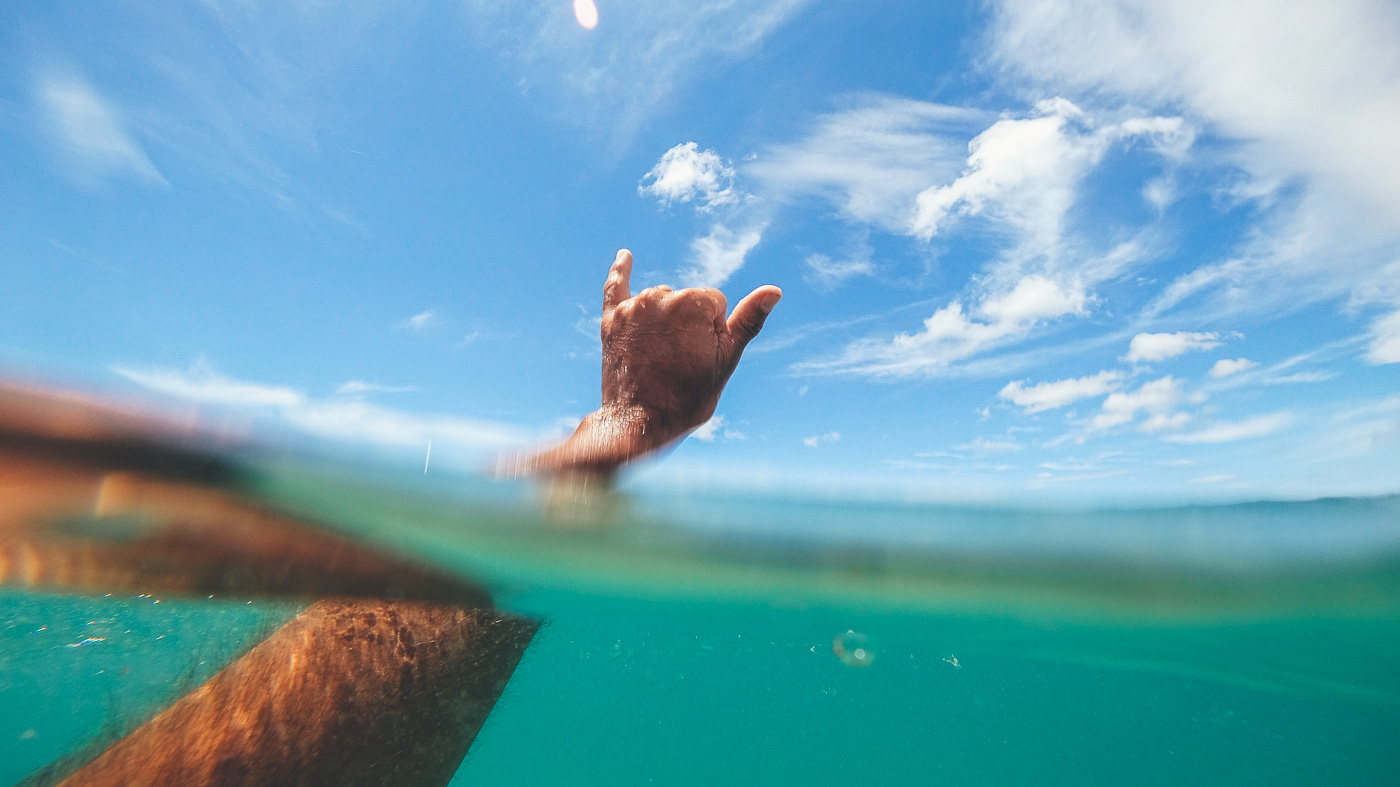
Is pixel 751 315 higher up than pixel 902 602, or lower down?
higher up

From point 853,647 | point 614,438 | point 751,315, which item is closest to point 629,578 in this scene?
point 614,438

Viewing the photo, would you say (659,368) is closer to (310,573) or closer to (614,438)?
(614,438)

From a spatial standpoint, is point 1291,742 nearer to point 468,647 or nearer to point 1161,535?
point 1161,535

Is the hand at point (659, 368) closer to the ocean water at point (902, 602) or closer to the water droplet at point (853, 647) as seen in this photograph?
the ocean water at point (902, 602)

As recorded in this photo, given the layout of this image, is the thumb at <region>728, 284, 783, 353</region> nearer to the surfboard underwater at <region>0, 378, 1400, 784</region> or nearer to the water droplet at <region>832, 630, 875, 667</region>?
the surfboard underwater at <region>0, 378, 1400, 784</region>

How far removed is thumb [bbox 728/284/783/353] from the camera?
432 cm

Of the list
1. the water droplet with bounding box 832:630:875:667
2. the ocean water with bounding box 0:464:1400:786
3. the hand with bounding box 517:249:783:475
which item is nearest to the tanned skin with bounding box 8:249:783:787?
the hand with bounding box 517:249:783:475

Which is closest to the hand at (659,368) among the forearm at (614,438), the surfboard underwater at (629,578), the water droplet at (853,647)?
the forearm at (614,438)

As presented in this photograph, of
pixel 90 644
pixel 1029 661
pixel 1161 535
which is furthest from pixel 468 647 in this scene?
pixel 90 644

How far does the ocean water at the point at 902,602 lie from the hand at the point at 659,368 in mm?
823

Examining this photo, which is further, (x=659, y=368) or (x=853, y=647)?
(x=853, y=647)

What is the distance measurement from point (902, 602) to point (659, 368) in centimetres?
588

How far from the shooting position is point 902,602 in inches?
303

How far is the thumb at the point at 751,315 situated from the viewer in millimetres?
4320
